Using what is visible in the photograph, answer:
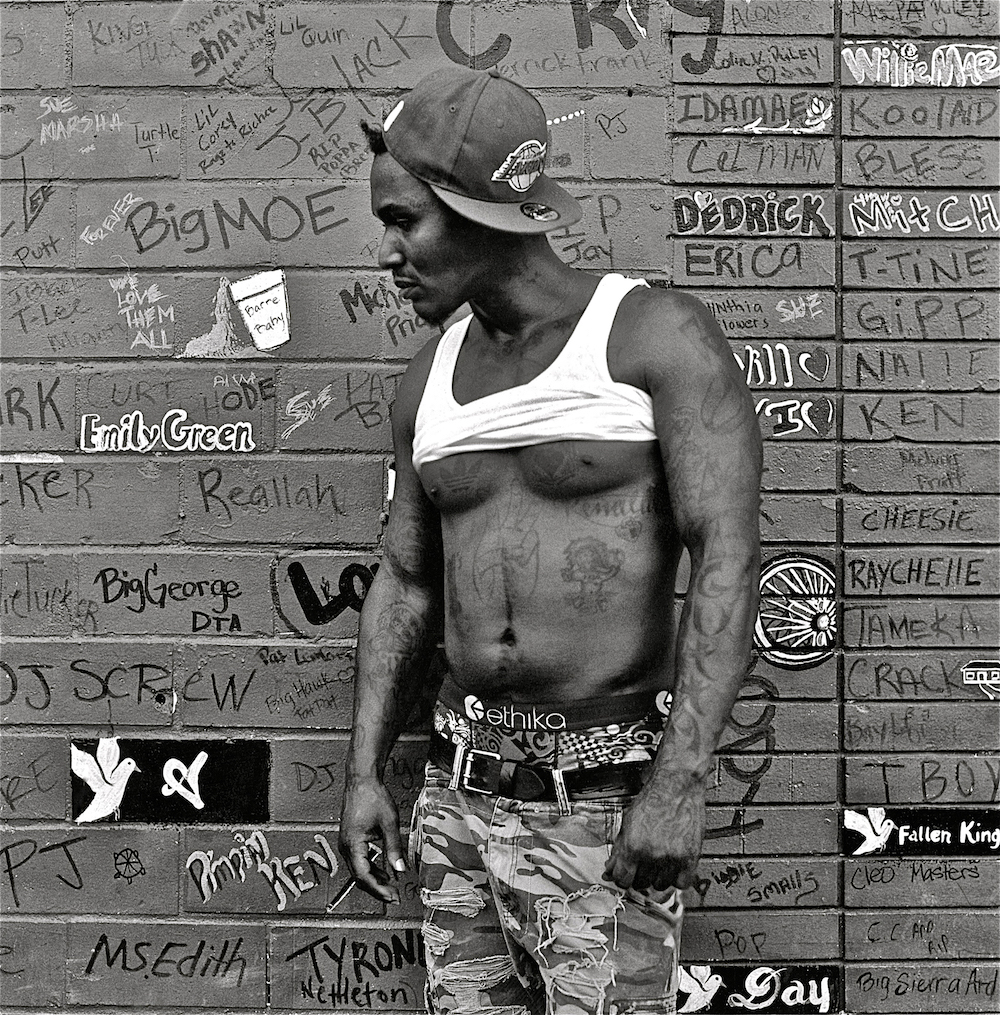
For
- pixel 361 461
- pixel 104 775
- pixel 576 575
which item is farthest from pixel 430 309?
pixel 104 775

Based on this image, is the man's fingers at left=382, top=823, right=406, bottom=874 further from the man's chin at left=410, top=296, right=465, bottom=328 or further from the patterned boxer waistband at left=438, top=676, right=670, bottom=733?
the man's chin at left=410, top=296, right=465, bottom=328

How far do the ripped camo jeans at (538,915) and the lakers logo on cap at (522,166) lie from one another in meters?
1.40

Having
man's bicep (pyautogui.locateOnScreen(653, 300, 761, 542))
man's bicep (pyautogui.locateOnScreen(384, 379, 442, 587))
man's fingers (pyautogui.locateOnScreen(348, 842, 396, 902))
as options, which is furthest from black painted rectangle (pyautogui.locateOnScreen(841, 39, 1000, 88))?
man's fingers (pyautogui.locateOnScreen(348, 842, 396, 902))

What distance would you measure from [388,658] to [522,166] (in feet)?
4.18

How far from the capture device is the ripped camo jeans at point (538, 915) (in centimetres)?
271

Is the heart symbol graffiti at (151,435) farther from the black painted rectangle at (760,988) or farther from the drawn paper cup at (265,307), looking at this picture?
the black painted rectangle at (760,988)

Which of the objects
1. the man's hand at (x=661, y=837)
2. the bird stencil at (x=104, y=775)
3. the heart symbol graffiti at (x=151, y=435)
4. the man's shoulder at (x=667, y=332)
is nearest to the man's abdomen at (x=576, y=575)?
the man's shoulder at (x=667, y=332)

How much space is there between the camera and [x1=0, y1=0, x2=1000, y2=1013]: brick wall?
3.56 meters

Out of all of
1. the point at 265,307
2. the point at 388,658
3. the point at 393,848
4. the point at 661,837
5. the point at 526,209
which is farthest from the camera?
the point at 265,307

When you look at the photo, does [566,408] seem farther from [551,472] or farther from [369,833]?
[369,833]

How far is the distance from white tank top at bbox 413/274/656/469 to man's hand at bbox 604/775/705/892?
77 cm

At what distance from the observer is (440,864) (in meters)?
2.95

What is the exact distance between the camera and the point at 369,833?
9.93 feet

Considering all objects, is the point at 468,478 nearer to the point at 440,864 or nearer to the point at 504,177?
the point at 504,177
